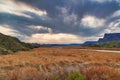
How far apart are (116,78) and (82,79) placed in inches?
81.8

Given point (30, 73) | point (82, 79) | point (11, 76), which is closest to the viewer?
point (82, 79)

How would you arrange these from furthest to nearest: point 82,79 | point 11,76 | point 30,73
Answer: point 30,73
point 11,76
point 82,79

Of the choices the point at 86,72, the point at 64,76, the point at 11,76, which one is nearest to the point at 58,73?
the point at 64,76

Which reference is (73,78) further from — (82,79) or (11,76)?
(11,76)

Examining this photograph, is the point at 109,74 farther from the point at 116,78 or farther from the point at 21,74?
the point at 21,74

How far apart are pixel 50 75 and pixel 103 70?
2.89m

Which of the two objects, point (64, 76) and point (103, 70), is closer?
point (64, 76)

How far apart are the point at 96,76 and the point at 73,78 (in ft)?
4.63

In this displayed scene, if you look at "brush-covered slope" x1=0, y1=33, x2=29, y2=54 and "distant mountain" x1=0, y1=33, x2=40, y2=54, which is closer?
"distant mountain" x1=0, y1=33, x2=40, y2=54

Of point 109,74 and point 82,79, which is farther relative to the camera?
point 109,74

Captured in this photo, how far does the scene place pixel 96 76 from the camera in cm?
1070

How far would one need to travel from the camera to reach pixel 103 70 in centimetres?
1179

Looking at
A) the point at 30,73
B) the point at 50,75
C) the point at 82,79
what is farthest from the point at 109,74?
the point at 30,73

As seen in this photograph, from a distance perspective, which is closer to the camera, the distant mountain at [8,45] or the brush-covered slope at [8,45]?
the distant mountain at [8,45]
